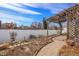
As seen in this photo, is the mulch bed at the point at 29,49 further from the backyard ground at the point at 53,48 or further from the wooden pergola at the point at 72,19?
the wooden pergola at the point at 72,19

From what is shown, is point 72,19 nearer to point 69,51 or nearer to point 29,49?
point 69,51

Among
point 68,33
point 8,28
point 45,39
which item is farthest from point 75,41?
point 8,28

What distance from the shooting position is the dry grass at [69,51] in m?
2.57

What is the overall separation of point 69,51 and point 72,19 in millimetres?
326

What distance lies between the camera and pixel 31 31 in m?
2.58

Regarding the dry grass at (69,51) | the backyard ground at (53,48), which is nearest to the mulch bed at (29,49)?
the backyard ground at (53,48)

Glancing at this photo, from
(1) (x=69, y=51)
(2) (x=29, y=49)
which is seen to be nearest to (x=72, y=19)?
(1) (x=69, y=51)

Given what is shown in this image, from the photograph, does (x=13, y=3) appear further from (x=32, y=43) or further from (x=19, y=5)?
(x=32, y=43)

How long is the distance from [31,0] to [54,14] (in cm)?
27

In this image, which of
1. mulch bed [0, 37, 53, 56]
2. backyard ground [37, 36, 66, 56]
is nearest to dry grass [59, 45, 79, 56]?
backyard ground [37, 36, 66, 56]

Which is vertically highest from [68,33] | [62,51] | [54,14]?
[54,14]

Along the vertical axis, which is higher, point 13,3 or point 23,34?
point 13,3

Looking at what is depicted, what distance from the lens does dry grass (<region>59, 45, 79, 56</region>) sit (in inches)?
101

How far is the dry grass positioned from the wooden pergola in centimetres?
7
